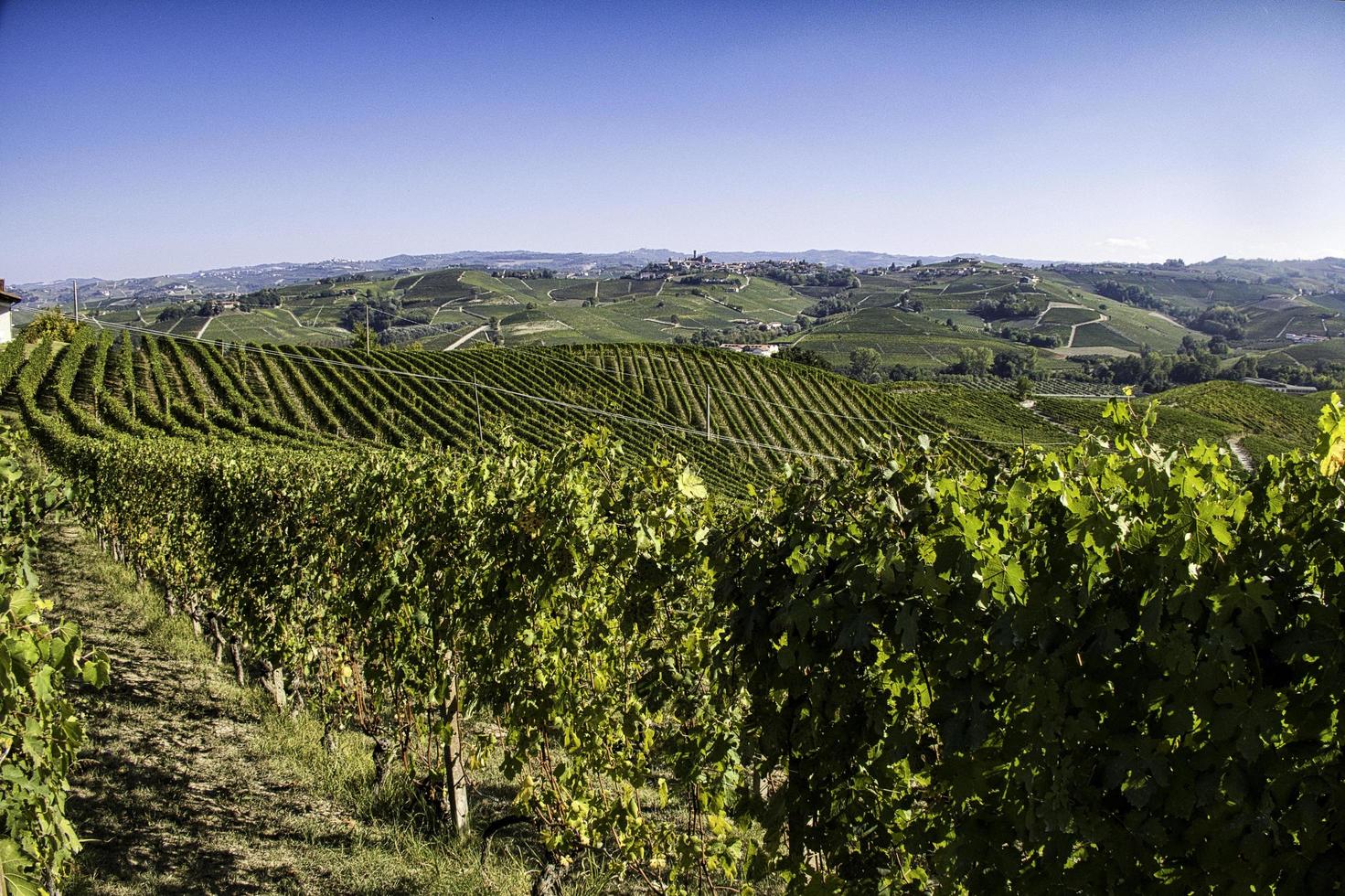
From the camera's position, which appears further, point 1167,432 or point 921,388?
point 921,388

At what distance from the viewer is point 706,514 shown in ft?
10.2

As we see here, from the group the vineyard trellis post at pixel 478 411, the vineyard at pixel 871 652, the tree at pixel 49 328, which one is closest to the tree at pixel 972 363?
the vineyard trellis post at pixel 478 411

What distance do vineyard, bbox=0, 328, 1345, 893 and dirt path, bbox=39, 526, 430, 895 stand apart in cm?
67

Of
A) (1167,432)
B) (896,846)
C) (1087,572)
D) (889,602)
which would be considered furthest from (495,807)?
(1167,432)

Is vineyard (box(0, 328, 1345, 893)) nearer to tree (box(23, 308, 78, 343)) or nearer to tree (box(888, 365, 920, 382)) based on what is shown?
tree (box(23, 308, 78, 343))

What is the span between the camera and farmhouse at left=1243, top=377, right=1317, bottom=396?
236 ft

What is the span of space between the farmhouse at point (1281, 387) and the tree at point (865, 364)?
3772 cm

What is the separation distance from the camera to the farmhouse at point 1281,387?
236 ft

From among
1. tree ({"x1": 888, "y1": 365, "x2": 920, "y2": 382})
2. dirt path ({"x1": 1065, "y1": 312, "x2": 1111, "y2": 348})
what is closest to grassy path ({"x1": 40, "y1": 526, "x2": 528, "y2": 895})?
tree ({"x1": 888, "y1": 365, "x2": 920, "y2": 382})

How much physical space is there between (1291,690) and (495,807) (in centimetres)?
492

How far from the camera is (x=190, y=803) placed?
4867 millimetres

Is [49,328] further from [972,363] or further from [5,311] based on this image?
[972,363]

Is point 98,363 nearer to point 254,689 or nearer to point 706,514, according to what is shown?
point 254,689

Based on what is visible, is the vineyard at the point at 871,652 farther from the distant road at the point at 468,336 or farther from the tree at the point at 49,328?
the distant road at the point at 468,336
